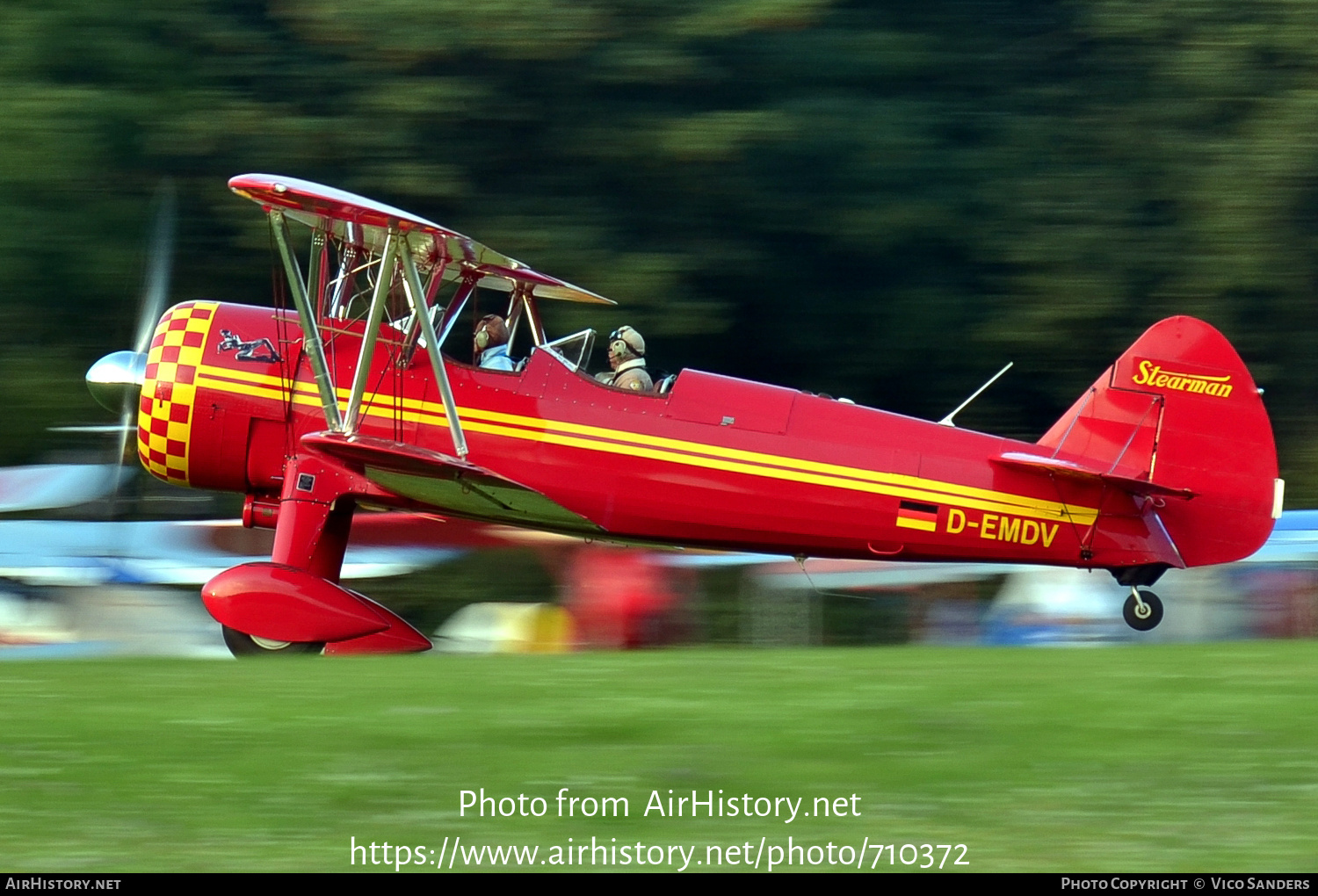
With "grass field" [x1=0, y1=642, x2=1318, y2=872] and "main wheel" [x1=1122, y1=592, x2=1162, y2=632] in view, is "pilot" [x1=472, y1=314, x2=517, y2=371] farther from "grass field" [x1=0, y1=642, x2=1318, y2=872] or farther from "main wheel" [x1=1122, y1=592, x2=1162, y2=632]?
"main wheel" [x1=1122, y1=592, x2=1162, y2=632]

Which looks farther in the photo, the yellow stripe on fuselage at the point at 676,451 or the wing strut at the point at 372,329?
the yellow stripe on fuselage at the point at 676,451

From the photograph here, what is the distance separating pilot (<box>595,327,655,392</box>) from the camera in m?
9.68

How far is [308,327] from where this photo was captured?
8.74 m

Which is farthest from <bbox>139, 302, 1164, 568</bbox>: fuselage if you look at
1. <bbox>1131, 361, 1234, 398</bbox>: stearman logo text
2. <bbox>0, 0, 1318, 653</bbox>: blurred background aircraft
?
<bbox>0, 0, 1318, 653</bbox>: blurred background aircraft

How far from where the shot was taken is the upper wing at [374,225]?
8484 mm

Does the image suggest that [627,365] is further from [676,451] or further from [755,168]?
[755,168]

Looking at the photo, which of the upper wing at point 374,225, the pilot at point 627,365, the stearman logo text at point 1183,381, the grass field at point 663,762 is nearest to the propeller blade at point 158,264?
the upper wing at point 374,225

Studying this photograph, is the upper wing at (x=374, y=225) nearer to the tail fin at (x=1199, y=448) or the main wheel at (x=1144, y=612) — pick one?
the tail fin at (x=1199, y=448)

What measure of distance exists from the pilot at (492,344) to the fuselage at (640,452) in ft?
0.28

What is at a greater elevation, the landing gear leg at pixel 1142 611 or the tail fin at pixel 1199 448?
the tail fin at pixel 1199 448

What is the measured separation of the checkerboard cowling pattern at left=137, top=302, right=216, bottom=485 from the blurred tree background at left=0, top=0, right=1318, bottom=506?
5.04 m

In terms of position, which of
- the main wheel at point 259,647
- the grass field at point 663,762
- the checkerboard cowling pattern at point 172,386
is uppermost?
the checkerboard cowling pattern at point 172,386
